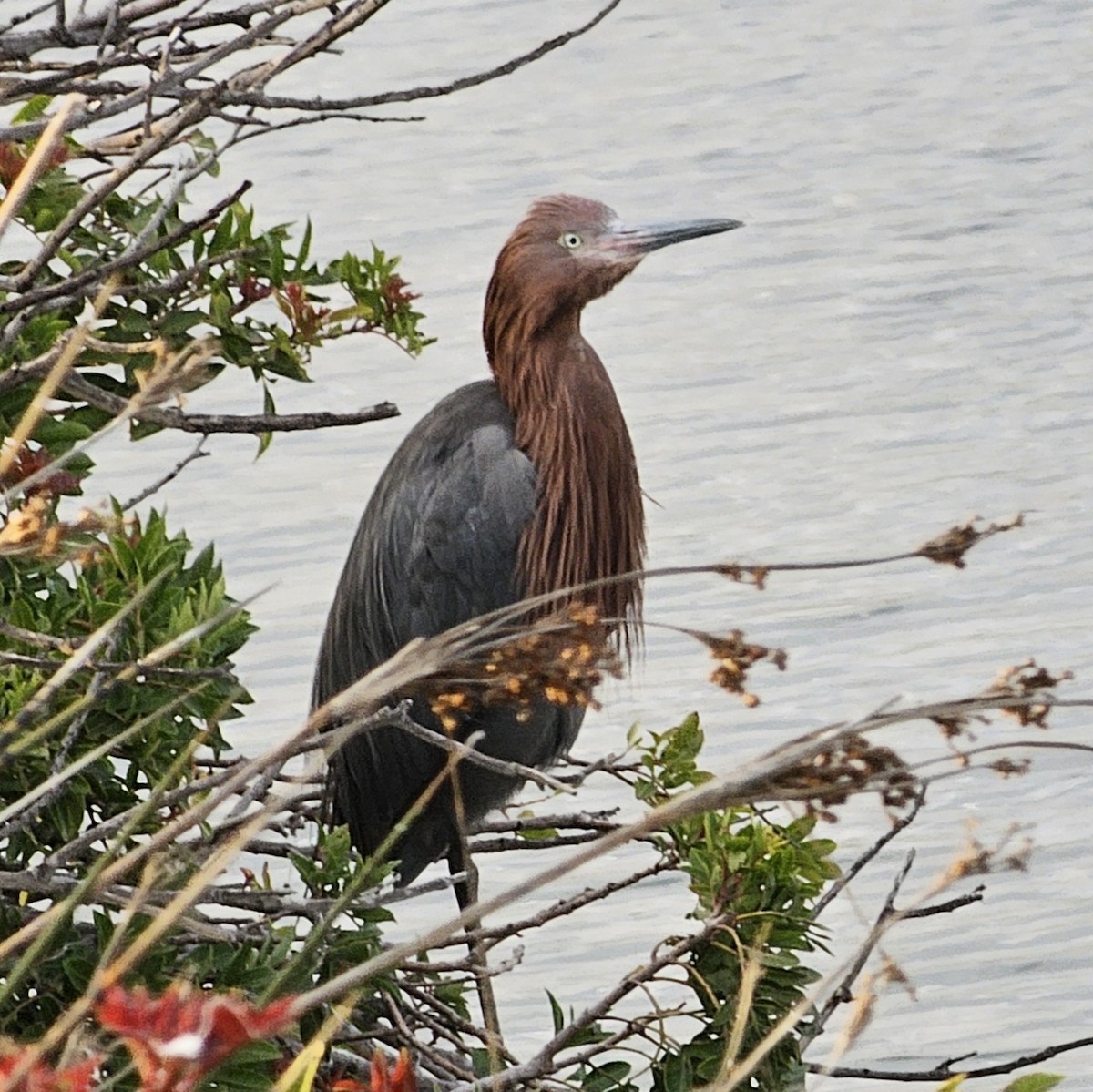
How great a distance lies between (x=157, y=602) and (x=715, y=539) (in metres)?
3.19

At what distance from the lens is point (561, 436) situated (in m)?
3.29

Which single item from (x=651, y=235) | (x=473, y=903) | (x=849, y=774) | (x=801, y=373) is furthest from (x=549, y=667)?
(x=801, y=373)

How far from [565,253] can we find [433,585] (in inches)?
19.3

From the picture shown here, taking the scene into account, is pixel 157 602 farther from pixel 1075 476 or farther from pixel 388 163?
pixel 388 163

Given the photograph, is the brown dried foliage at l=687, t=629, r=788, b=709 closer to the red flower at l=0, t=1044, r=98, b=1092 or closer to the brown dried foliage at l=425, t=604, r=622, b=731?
the brown dried foliage at l=425, t=604, r=622, b=731

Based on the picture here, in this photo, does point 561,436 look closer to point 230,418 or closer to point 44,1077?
point 230,418

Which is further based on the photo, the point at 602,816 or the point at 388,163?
the point at 388,163

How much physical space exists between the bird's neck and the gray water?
765 millimetres

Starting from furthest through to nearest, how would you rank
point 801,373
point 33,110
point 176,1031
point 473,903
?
point 801,373 < point 473,903 < point 33,110 < point 176,1031

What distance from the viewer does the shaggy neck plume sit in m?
3.29

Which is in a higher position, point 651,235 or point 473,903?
point 651,235

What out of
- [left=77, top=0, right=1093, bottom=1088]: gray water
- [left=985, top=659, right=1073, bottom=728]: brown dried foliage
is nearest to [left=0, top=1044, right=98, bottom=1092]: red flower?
[left=985, top=659, right=1073, bottom=728]: brown dried foliage

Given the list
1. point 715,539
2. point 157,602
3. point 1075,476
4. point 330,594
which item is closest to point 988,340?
point 1075,476

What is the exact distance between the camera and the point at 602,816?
8.70 feet
